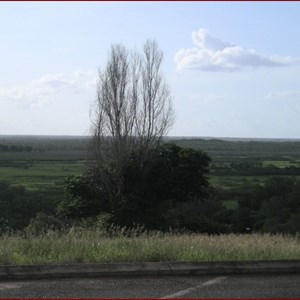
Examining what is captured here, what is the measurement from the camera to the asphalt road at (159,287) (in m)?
6.45

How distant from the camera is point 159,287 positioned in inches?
268

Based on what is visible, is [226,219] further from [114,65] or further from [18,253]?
[18,253]

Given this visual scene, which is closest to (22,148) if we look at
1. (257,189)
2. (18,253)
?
(257,189)

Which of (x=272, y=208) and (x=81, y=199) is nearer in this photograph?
(x=81, y=199)

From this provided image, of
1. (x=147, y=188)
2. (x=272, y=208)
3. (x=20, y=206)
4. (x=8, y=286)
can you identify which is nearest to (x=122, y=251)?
(x=8, y=286)

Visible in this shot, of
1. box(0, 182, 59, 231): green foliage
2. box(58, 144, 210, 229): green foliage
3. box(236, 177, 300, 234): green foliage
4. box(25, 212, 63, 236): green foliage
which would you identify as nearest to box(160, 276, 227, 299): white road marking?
box(25, 212, 63, 236): green foliage

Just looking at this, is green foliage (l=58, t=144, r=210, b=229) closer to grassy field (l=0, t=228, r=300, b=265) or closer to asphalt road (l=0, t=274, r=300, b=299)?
grassy field (l=0, t=228, r=300, b=265)

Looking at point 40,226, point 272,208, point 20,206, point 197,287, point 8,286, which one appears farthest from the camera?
point 272,208

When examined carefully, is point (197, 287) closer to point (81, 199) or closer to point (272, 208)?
point (81, 199)

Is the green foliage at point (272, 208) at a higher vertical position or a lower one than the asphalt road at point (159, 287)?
lower

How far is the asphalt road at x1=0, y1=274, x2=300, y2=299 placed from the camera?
21.1 ft

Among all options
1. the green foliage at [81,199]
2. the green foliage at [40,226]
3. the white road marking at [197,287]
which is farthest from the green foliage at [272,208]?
the white road marking at [197,287]

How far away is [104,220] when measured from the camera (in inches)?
1107

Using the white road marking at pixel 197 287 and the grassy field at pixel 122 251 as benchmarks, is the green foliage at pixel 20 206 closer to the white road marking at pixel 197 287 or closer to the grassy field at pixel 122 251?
the grassy field at pixel 122 251
